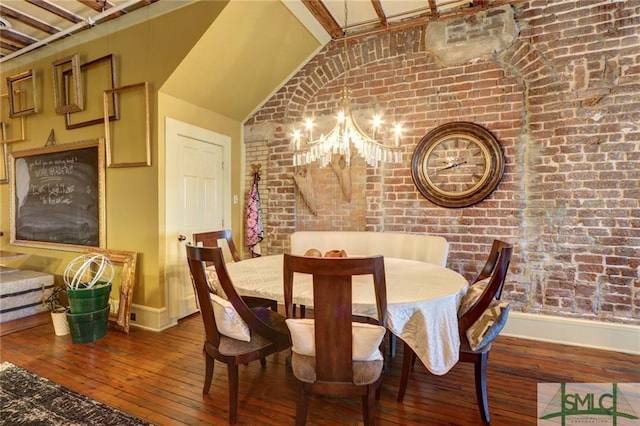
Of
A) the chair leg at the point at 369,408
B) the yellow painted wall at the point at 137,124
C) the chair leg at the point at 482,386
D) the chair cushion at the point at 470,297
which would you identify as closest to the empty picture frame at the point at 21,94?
the yellow painted wall at the point at 137,124

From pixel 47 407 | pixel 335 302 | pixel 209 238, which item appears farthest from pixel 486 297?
pixel 47 407

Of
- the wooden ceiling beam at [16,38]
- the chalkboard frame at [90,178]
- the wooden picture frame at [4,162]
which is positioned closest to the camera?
the chalkboard frame at [90,178]

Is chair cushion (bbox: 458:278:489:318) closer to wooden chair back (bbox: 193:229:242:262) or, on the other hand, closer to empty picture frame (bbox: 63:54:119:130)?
wooden chair back (bbox: 193:229:242:262)

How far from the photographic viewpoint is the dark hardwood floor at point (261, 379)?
1879 millimetres

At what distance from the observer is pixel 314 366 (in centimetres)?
154

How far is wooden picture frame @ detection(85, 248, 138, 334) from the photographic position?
308 cm

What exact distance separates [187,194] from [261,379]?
2.04 meters

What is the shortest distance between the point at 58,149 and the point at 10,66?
166cm

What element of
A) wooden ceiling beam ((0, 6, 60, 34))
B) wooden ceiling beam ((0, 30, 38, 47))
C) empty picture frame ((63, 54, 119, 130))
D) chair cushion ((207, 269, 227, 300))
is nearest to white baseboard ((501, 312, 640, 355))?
chair cushion ((207, 269, 227, 300))

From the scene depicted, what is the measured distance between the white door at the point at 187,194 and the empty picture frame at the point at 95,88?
72cm

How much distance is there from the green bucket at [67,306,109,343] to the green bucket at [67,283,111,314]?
4 cm

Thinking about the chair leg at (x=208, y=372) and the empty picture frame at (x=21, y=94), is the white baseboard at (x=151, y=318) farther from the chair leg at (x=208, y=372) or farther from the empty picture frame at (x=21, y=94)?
the empty picture frame at (x=21, y=94)

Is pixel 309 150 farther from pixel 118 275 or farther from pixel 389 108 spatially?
pixel 118 275

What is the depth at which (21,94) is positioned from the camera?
4.06 metres
